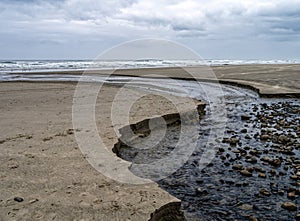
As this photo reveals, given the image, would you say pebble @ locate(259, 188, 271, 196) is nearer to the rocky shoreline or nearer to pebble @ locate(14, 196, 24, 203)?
the rocky shoreline

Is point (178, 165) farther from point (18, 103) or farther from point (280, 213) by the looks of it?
point (18, 103)

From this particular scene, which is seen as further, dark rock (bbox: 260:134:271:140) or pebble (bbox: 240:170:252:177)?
dark rock (bbox: 260:134:271:140)

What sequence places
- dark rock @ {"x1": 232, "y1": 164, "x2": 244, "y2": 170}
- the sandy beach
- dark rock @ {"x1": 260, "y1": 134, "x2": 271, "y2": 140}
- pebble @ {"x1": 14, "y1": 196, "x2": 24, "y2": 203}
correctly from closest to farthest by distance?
the sandy beach, pebble @ {"x1": 14, "y1": 196, "x2": 24, "y2": 203}, dark rock @ {"x1": 232, "y1": 164, "x2": 244, "y2": 170}, dark rock @ {"x1": 260, "y1": 134, "x2": 271, "y2": 140}

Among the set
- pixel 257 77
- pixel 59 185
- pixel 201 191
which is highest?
pixel 257 77

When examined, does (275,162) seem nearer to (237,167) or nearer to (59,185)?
(237,167)

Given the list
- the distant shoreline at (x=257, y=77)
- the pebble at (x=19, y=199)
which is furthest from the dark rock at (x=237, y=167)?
the distant shoreline at (x=257, y=77)

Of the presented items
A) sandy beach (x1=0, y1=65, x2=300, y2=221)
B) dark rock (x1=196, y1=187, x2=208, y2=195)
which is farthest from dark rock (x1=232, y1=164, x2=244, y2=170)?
sandy beach (x1=0, y1=65, x2=300, y2=221)

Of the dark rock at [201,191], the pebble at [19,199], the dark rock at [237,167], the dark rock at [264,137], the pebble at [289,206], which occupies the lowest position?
the dark rock at [201,191]

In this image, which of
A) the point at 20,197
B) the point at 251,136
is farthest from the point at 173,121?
the point at 20,197

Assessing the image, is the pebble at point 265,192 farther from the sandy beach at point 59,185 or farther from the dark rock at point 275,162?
the sandy beach at point 59,185

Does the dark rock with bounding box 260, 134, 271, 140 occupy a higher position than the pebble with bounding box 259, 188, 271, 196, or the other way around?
the dark rock with bounding box 260, 134, 271, 140

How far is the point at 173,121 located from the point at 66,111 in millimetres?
4283

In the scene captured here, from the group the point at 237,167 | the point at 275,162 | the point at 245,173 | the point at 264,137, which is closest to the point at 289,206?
the point at 245,173

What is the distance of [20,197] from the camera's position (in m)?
4.45
